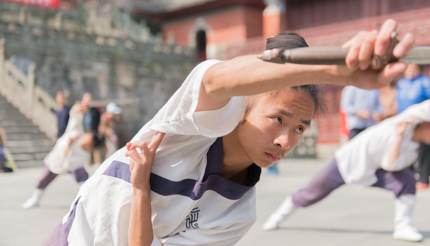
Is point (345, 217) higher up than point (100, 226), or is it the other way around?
point (100, 226)

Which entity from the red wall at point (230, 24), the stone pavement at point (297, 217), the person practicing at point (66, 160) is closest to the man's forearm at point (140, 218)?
the stone pavement at point (297, 217)

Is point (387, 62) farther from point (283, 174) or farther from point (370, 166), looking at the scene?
point (283, 174)

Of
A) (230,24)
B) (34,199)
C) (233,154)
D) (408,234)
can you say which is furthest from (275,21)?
(233,154)

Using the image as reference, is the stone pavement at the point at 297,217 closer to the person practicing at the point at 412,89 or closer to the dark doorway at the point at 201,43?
the person practicing at the point at 412,89

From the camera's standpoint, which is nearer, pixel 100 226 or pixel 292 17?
pixel 100 226

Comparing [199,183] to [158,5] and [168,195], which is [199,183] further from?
[158,5]

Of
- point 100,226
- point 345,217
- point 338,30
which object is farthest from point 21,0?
point 100,226

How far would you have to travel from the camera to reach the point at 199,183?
1.44 metres

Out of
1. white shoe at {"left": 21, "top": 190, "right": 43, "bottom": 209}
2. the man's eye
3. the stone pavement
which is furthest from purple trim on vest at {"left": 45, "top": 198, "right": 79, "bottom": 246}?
white shoe at {"left": 21, "top": 190, "right": 43, "bottom": 209}

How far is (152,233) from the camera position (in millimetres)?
1390

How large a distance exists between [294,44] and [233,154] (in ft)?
1.27

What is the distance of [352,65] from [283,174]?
680 cm

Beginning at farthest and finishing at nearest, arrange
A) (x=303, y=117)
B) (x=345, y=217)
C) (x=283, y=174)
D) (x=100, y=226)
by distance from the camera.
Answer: (x=283, y=174)
(x=345, y=217)
(x=100, y=226)
(x=303, y=117)

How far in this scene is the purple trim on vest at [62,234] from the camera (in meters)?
1.49
